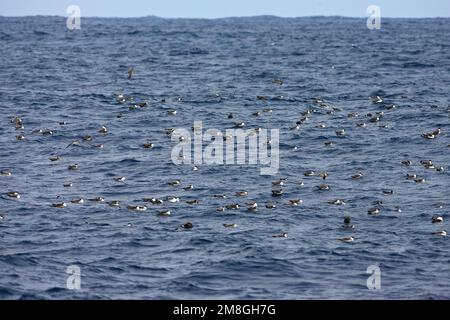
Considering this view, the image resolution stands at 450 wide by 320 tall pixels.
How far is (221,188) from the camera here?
1503 inches

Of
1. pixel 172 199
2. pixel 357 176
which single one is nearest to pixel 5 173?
pixel 172 199

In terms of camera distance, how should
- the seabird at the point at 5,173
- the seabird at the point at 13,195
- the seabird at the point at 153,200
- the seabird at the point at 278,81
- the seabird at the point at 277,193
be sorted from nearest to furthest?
the seabird at the point at 153,200 < the seabird at the point at 13,195 < the seabird at the point at 277,193 < the seabird at the point at 5,173 < the seabird at the point at 278,81

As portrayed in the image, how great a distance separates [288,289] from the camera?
2652cm

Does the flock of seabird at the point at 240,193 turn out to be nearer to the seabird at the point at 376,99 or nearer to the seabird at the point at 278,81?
the seabird at the point at 376,99

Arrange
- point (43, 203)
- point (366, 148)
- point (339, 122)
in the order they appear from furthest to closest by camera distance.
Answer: point (339, 122) → point (366, 148) → point (43, 203)

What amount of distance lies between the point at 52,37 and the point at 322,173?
258 ft

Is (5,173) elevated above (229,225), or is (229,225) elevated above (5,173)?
(5,173)

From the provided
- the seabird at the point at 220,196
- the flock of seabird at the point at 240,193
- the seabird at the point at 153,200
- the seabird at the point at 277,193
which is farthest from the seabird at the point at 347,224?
the seabird at the point at 153,200

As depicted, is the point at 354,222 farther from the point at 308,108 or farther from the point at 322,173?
the point at 308,108

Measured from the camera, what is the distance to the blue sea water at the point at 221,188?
27516mm

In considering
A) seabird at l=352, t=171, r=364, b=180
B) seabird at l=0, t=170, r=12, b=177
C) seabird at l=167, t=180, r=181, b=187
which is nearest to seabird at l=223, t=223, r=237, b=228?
seabird at l=167, t=180, r=181, b=187

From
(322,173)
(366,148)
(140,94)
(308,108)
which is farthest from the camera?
(140,94)

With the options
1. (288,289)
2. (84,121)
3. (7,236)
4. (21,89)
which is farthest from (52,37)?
(288,289)

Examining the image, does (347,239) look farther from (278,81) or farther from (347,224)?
(278,81)
